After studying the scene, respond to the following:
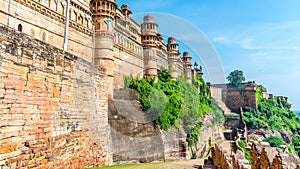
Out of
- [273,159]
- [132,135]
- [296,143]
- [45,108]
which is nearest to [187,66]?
[132,135]

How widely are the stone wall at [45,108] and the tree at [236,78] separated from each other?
66.3 metres

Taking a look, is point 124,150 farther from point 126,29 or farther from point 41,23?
point 126,29

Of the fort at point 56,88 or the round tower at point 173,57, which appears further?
the round tower at point 173,57

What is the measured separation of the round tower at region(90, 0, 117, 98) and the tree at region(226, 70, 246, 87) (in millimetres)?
60741

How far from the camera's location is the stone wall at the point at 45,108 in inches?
226

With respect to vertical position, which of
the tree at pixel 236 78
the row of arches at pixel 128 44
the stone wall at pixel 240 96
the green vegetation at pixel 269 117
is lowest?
the green vegetation at pixel 269 117

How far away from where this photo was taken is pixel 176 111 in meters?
22.1

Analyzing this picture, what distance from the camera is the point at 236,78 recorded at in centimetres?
7125

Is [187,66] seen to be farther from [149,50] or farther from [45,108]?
[45,108]

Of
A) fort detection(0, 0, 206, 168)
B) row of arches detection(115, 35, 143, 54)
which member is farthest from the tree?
fort detection(0, 0, 206, 168)

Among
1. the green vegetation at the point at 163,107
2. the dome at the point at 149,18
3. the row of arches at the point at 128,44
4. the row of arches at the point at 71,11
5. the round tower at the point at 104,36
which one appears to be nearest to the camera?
the row of arches at the point at 71,11

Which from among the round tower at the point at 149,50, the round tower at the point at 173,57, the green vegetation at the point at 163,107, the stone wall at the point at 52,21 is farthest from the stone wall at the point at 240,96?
the stone wall at the point at 52,21

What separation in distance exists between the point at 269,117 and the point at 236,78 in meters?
14.4

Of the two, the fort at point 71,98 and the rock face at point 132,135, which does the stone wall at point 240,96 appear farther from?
the rock face at point 132,135
